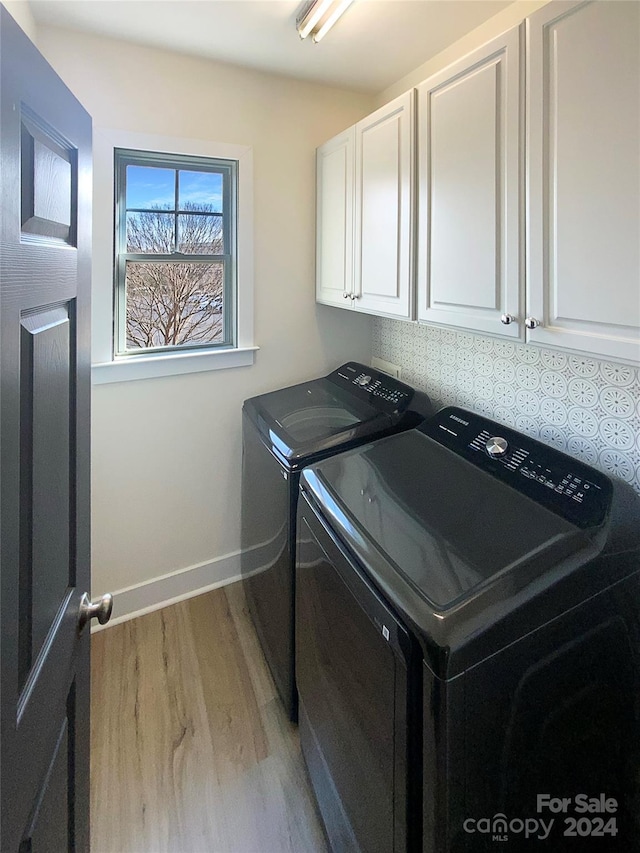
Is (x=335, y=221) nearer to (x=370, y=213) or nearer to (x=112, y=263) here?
(x=370, y=213)

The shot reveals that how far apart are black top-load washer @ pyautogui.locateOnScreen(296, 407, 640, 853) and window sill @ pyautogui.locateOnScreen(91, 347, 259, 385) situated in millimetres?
1144

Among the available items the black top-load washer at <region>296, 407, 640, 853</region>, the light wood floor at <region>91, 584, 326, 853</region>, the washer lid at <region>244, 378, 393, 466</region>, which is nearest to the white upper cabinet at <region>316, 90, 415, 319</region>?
the washer lid at <region>244, 378, 393, 466</region>

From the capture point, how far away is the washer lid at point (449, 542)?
0.95 metres

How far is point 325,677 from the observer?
1425 mm

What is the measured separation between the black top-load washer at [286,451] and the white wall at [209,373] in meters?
0.17

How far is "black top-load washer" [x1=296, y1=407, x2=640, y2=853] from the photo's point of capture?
94 centimetres

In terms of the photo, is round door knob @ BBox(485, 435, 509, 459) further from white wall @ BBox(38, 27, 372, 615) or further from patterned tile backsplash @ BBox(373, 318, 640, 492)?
white wall @ BBox(38, 27, 372, 615)

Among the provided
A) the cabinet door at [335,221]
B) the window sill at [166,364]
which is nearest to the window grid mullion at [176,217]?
the window sill at [166,364]

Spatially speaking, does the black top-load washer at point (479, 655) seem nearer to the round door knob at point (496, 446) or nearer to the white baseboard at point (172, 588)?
the round door knob at point (496, 446)

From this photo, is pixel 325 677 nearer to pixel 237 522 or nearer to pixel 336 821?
pixel 336 821

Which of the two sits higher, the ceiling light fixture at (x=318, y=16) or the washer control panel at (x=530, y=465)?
the ceiling light fixture at (x=318, y=16)

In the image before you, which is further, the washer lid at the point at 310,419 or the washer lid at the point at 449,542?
the washer lid at the point at 310,419

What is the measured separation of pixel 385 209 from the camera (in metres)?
1.91

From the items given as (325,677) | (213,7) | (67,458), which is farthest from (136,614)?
(213,7)
